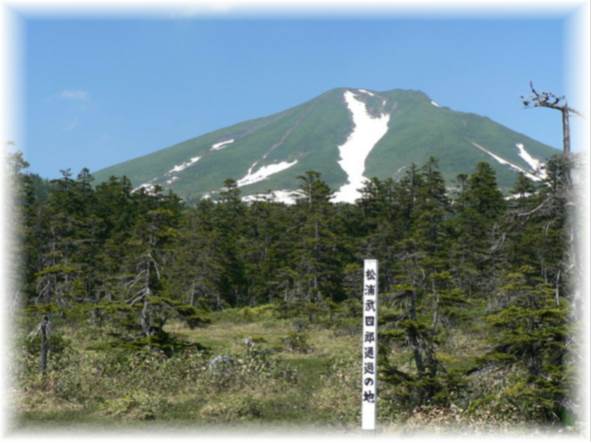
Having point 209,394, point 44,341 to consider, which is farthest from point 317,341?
point 44,341

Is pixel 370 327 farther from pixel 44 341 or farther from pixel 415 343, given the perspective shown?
pixel 44 341

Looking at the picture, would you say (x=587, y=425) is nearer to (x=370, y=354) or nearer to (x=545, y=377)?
(x=545, y=377)

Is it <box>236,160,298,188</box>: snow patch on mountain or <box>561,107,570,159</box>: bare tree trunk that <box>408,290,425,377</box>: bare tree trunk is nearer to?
<box>561,107,570,159</box>: bare tree trunk

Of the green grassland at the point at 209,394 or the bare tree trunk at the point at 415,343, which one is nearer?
the green grassland at the point at 209,394

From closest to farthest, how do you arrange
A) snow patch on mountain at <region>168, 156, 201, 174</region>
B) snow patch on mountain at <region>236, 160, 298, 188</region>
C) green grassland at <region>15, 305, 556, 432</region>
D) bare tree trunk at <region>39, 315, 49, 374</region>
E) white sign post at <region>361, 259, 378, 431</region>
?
white sign post at <region>361, 259, 378, 431</region> → green grassland at <region>15, 305, 556, 432</region> → bare tree trunk at <region>39, 315, 49, 374</region> → snow patch on mountain at <region>236, 160, 298, 188</region> → snow patch on mountain at <region>168, 156, 201, 174</region>

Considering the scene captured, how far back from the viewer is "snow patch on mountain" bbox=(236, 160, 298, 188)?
568ft

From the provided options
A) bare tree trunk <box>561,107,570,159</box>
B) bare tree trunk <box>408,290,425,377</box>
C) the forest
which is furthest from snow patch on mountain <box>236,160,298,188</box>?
bare tree trunk <box>561,107,570,159</box>

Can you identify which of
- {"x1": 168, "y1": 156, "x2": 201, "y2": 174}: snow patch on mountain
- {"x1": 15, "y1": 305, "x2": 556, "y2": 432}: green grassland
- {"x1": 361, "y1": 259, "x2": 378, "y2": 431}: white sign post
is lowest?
{"x1": 15, "y1": 305, "x2": 556, "y2": 432}: green grassland

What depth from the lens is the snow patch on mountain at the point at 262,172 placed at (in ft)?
568

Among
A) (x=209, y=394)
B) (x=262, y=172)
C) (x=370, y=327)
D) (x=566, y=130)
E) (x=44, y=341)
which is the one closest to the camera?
(x=370, y=327)

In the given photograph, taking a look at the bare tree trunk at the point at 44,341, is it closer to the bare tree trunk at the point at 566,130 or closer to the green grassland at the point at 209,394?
the green grassland at the point at 209,394

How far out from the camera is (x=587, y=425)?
37.3 feet

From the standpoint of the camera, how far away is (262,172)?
589ft

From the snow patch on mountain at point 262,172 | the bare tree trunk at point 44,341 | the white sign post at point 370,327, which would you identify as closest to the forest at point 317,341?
the bare tree trunk at point 44,341
